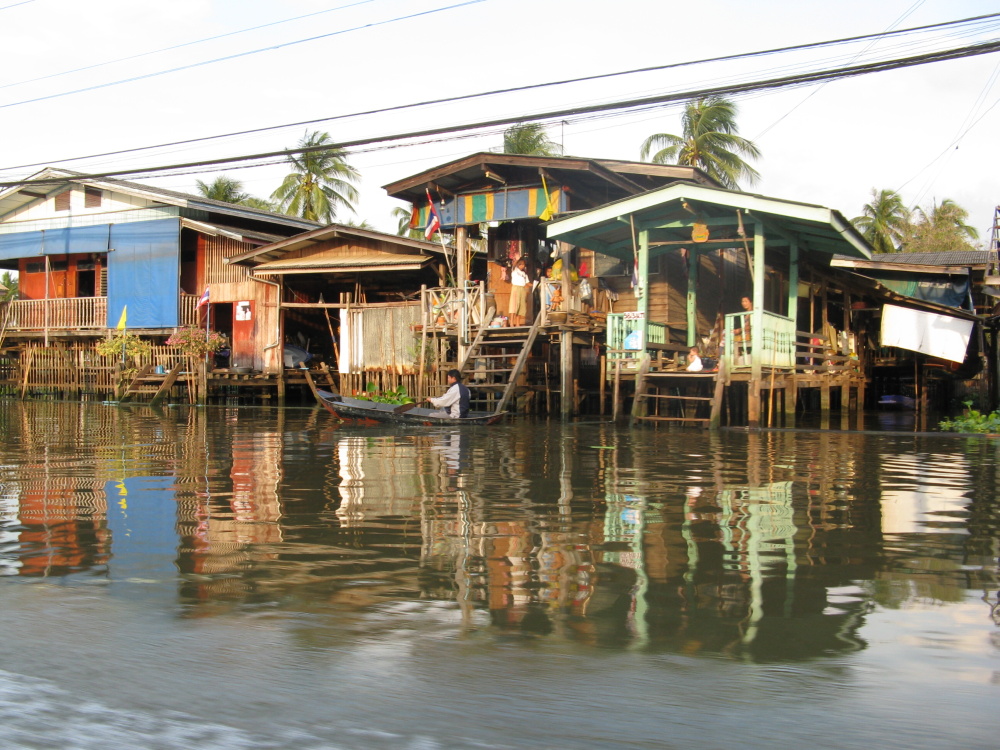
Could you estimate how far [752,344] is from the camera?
52.8 ft

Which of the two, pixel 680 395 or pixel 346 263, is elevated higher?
pixel 346 263

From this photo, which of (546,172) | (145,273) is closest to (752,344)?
(546,172)

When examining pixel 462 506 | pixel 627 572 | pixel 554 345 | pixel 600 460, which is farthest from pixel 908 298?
pixel 627 572

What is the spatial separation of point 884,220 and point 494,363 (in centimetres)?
2612

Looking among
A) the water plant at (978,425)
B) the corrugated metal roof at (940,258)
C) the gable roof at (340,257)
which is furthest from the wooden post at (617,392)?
the corrugated metal roof at (940,258)

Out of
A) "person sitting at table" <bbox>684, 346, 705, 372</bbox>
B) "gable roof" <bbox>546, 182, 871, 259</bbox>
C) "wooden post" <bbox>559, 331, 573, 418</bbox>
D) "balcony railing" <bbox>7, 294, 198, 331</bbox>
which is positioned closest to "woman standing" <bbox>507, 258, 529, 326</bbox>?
"wooden post" <bbox>559, 331, 573, 418</bbox>

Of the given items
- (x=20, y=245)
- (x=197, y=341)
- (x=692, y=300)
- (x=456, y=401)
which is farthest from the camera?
(x=20, y=245)

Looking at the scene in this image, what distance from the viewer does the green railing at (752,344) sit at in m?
16.2

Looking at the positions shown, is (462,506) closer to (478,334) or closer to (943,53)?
(943,53)

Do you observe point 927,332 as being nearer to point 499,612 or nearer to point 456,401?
point 456,401

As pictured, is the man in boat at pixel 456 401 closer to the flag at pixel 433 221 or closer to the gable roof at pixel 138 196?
the flag at pixel 433 221

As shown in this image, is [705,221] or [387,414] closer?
[705,221]

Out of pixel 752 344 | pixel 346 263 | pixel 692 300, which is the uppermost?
pixel 346 263

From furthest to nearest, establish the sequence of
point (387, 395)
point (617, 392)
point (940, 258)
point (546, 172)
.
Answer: point (940, 258), point (387, 395), point (546, 172), point (617, 392)
